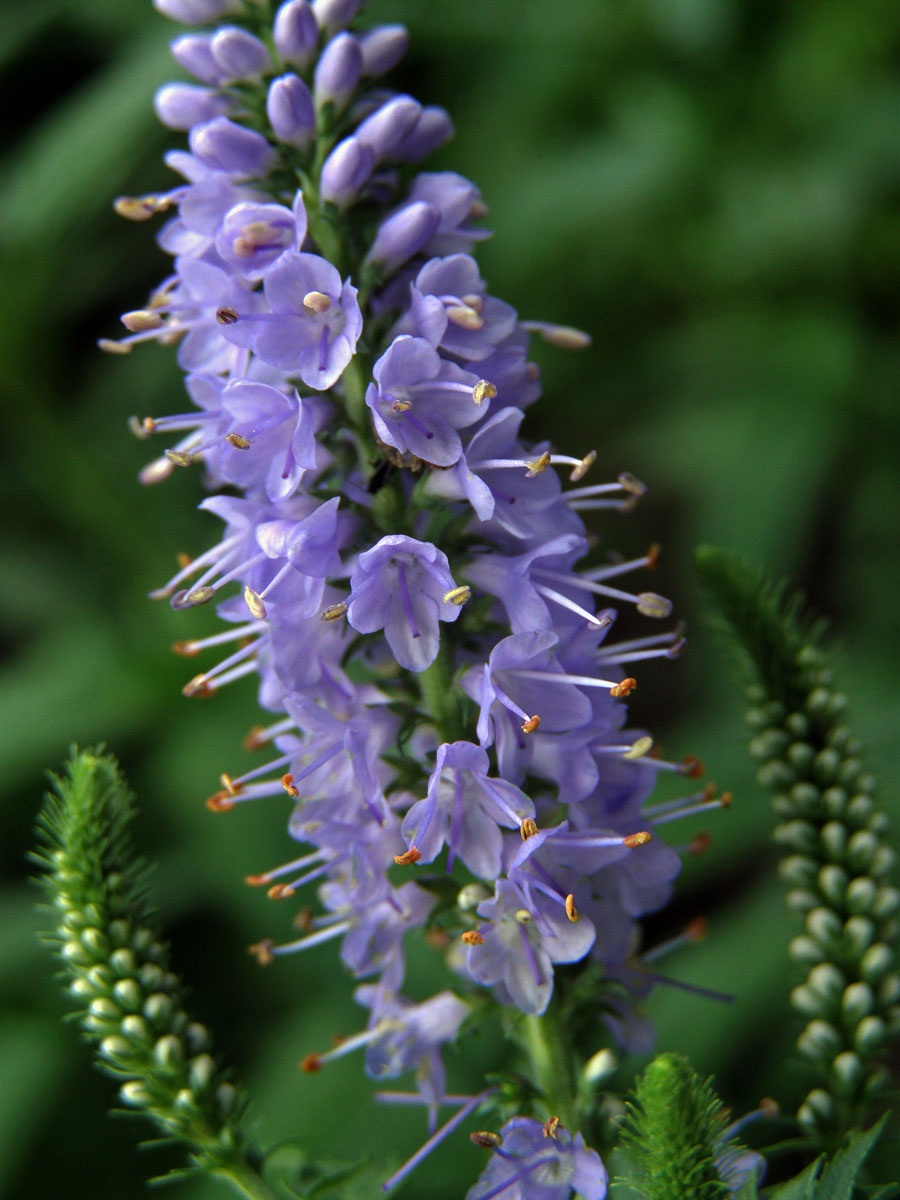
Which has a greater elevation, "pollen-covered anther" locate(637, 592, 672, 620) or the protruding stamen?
the protruding stamen

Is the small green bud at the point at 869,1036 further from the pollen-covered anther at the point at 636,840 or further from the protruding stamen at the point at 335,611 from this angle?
the protruding stamen at the point at 335,611

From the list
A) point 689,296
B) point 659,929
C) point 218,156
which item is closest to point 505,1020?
point 218,156

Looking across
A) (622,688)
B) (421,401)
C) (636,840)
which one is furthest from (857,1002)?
(421,401)

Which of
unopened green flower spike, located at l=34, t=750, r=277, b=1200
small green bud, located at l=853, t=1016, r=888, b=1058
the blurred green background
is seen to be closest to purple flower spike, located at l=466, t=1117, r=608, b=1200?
unopened green flower spike, located at l=34, t=750, r=277, b=1200

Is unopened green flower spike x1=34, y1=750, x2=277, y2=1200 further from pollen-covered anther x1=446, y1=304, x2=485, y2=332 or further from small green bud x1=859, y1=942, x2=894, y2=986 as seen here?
small green bud x1=859, y1=942, x2=894, y2=986

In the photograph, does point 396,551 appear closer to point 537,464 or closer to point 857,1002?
point 537,464

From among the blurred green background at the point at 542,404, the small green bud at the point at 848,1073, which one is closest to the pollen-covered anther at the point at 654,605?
the small green bud at the point at 848,1073
